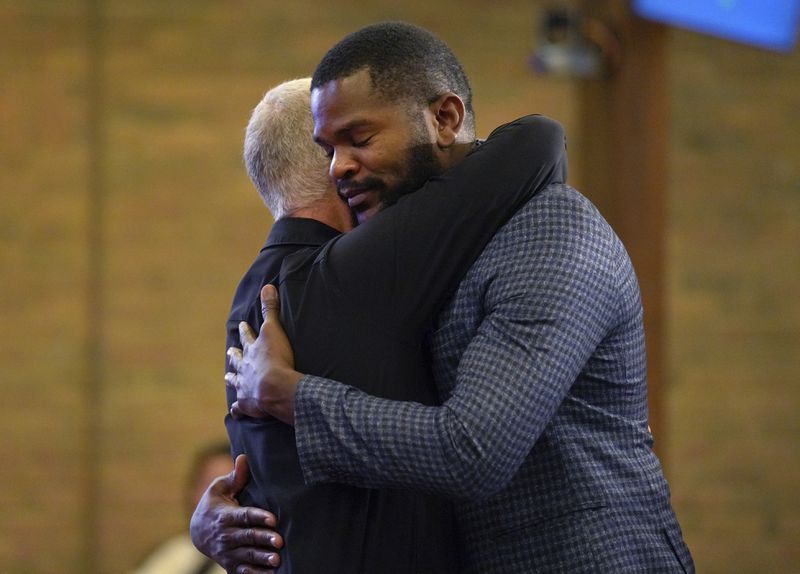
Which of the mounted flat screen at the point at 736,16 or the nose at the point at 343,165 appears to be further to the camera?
the mounted flat screen at the point at 736,16

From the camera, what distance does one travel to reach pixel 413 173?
64.9 inches

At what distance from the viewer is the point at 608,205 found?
15.3 ft

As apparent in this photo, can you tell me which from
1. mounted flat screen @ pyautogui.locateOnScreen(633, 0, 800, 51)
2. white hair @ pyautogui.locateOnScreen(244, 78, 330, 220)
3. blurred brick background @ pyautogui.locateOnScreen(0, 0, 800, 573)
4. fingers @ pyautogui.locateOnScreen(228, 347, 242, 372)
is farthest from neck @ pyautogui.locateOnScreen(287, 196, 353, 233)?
blurred brick background @ pyautogui.locateOnScreen(0, 0, 800, 573)

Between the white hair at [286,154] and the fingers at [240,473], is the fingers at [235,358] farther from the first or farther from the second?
the white hair at [286,154]

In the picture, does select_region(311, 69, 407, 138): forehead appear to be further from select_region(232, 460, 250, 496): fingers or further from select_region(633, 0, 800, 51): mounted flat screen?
select_region(633, 0, 800, 51): mounted flat screen

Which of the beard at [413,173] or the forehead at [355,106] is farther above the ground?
the forehead at [355,106]

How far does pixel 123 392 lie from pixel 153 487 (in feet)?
1.21

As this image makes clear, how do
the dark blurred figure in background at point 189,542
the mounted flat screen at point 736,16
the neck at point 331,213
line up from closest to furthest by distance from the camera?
the neck at point 331,213, the dark blurred figure in background at point 189,542, the mounted flat screen at point 736,16

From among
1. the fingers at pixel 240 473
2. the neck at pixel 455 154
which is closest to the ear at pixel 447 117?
the neck at pixel 455 154

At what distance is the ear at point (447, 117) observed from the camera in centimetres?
168

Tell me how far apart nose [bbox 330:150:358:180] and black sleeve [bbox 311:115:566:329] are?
0.09m

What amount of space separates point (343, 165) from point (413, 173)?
0.10 meters

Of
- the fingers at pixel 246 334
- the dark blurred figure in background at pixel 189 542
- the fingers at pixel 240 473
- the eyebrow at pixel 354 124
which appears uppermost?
the eyebrow at pixel 354 124

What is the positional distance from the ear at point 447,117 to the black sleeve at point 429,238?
88 millimetres
